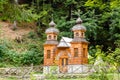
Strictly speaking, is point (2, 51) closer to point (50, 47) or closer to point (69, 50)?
point (50, 47)

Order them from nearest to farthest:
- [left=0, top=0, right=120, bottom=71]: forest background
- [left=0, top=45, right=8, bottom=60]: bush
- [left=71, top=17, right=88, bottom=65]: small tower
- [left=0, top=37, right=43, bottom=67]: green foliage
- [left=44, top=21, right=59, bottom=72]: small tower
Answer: [left=71, top=17, right=88, bottom=65]: small tower < [left=44, top=21, right=59, bottom=72]: small tower < [left=0, top=37, right=43, bottom=67]: green foliage < [left=0, top=45, right=8, bottom=60]: bush < [left=0, top=0, right=120, bottom=71]: forest background

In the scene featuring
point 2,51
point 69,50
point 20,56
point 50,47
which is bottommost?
point 20,56

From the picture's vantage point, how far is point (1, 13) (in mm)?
10844

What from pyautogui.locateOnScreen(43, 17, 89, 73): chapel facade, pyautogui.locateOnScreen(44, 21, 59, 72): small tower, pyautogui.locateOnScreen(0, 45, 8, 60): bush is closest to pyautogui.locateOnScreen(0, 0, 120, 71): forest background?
pyautogui.locateOnScreen(0, 45, 8, 60): bush

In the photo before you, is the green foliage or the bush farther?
the bush

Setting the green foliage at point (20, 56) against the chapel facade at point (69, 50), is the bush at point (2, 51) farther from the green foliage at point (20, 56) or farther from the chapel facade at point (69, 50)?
the chapel facade at point (69, 50)

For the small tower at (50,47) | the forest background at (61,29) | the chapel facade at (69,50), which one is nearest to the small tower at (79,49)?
the chapel facade at (69,50)

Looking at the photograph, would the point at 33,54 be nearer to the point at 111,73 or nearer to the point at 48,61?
the point at 48,61

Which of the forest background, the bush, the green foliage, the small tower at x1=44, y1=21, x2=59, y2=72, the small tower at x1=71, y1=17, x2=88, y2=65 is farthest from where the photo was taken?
the forest background

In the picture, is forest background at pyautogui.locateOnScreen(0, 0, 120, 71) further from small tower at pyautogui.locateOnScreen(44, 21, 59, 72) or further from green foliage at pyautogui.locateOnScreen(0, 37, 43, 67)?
small tower at pyautogui.locateOnScreen(44, 21, 59, 72)

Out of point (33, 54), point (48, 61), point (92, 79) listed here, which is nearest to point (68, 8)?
point (33, 54)

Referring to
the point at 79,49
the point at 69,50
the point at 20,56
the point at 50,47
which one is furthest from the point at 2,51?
the point at 79,49

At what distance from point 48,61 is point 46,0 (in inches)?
468

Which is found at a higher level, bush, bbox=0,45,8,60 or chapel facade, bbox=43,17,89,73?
chapel facade, bbox=43,17,89,73
